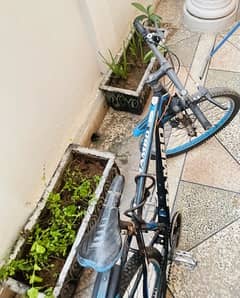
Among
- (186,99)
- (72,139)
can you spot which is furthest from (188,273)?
(72,139)

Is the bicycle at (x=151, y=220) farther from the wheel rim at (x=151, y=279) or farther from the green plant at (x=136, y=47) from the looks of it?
the green plant at (x=136, y=47)

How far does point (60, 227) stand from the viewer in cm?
169

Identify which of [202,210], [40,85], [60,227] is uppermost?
[40,85]

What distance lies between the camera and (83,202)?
1790 mm

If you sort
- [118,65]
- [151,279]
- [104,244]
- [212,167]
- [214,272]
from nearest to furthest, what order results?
[104,244] → [151,279] → [214,272] → [212,167] → [118,65]

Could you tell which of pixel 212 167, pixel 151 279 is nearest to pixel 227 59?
pixel 212 167

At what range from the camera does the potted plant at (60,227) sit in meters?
1.54

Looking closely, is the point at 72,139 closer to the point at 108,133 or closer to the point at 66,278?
the point at 108,133

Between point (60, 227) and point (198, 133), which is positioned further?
point (198, 133)

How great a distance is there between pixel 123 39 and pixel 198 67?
0.54m

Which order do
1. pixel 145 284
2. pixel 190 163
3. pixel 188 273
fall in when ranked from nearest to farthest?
pixel 145 284, pixel 188 273, pixel 190 163

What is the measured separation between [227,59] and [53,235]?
1.65 m

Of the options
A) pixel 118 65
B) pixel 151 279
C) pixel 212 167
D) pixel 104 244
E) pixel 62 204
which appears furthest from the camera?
pixel 118 65

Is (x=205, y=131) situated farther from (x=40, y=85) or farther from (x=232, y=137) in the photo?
(x=40, y=85)
